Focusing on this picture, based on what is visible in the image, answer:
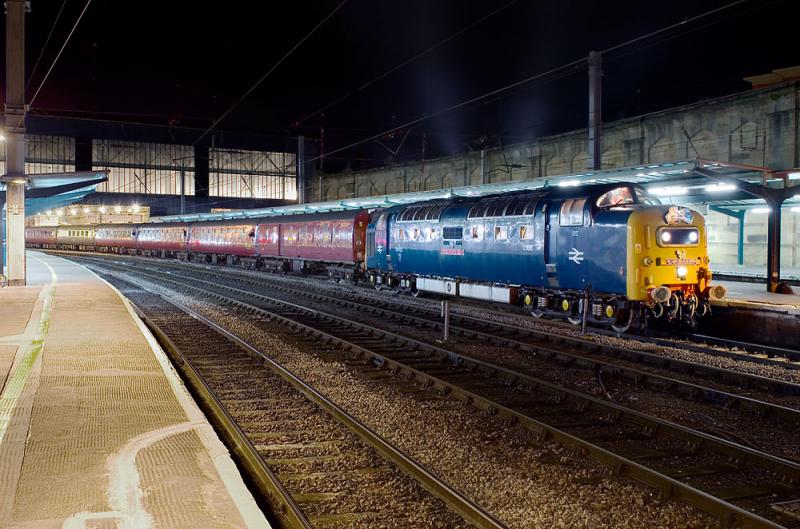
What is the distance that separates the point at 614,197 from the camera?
48.0 feet

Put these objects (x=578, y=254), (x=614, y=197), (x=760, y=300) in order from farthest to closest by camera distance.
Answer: (x=760, y=300)
(x=578, y=254)
(x=614, y=197)

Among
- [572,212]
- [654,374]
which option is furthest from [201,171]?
[654,374]

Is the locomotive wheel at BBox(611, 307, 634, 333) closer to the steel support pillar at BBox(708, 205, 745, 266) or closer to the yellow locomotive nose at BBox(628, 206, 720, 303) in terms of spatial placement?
the yellow locomotive nose at BBox(628, 206, 720, 303)

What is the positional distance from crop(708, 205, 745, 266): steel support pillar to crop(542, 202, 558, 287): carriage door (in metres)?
12.7

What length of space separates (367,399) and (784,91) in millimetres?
25232

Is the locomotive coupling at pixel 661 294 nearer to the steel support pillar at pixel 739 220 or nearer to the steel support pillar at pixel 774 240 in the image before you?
the steel support pillar at pixel 774 240

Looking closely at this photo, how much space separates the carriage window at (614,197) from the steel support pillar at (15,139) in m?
17.6

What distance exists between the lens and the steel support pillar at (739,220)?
2600 cm

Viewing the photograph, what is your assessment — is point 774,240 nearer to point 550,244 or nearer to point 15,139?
point 550,244

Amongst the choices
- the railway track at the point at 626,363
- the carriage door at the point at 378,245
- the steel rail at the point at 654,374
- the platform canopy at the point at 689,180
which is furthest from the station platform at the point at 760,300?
the carriage door at the point at 378,245

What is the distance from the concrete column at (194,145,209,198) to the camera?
6325cm

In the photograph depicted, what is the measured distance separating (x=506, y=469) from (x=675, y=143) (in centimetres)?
2924

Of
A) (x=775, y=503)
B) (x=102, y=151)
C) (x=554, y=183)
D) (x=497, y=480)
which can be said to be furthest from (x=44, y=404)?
(x=102, y=151)

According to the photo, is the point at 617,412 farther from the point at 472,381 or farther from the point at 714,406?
the point at 472,381
